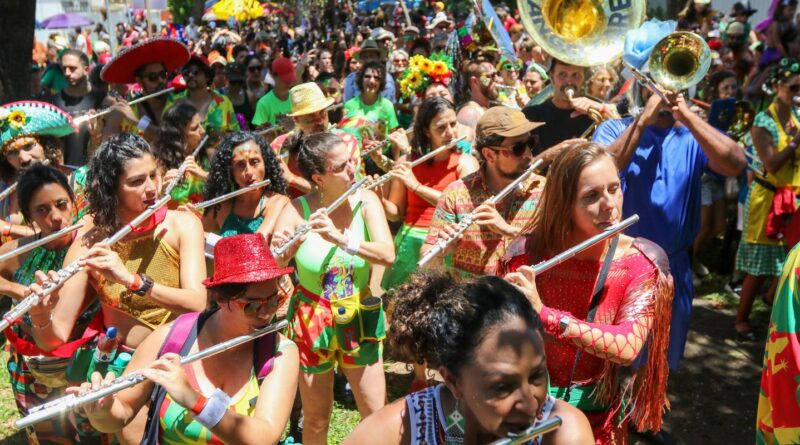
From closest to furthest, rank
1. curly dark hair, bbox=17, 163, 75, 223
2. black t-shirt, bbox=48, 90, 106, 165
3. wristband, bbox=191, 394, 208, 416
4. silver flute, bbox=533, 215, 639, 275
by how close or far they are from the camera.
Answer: wristband, bbox=191, 394, 208, 416
silver flute, bbox=533, 215, 639, 275
curly dark hair, bbox=17, 163, 75, 223
black t-shirt, bbox=48, 90, 106, 165

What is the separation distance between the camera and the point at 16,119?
5.38 metres

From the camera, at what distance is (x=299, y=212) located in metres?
4.32

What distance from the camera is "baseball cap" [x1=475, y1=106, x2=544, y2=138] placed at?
3.91 m

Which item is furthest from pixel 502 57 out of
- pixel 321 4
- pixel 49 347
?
pixel 321 4

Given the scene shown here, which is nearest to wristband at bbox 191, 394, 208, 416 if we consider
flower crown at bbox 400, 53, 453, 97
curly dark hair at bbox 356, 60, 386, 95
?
flower crown at bbox 400, 53, 453, 97

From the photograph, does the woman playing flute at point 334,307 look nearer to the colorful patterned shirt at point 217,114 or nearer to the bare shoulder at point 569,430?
the bare shoulder at point 569,430

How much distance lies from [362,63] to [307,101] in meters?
3.52

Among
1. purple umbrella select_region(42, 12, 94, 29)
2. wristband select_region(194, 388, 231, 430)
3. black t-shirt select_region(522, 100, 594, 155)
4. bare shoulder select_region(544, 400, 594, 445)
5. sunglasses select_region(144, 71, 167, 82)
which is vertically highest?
black t-shirt select_region(522, 100, 594, 155)

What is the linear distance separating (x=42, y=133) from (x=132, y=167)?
2319 millimetres

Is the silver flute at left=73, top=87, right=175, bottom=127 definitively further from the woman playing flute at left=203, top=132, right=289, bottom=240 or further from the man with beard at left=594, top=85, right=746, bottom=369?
the man with beard at left=594, top=85, right=746, bottom=369

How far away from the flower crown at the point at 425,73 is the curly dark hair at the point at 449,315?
17.2ft

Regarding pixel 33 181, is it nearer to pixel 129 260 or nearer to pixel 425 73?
pixel 129 260

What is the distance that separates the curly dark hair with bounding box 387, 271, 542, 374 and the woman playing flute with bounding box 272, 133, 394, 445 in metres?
1.79

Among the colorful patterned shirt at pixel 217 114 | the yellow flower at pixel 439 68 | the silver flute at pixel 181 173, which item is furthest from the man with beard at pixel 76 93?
the yellow flower at pixel 439 68
